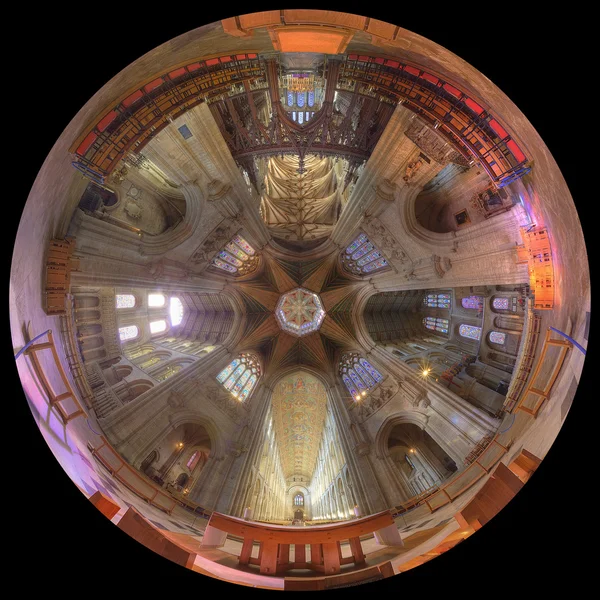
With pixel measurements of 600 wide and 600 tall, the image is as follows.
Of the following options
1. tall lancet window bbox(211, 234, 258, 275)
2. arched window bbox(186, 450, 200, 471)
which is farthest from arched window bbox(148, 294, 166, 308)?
arched window bbox(186, 450, 200, 471)

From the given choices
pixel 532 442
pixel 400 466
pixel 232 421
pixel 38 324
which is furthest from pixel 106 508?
pixel 400 466

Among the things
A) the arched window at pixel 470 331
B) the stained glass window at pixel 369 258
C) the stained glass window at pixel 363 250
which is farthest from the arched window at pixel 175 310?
the arched window at pixel 470 331

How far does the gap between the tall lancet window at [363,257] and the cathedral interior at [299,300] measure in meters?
0.12

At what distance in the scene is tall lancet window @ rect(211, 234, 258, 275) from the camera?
33.4ft

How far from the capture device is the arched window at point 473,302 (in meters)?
10.6

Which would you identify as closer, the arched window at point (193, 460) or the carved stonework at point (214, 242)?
the arched window at point (193, 460)

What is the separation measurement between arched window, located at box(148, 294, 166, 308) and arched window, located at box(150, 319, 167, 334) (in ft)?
2.35

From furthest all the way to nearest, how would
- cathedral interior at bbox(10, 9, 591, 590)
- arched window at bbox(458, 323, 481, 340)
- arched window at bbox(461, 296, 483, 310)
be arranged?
arched window at bbox(461, 296, 483, 310)
arched window at bbox(458, 323, 481, 340)
cathedral interior at bbox(10, 9, 591, 590)

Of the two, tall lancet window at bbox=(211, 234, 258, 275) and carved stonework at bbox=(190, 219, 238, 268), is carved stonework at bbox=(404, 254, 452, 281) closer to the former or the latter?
carved stonework at bbox=(190, 219, 238, 268)

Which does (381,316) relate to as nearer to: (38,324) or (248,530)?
(248,530)

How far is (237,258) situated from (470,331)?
9.55 metres

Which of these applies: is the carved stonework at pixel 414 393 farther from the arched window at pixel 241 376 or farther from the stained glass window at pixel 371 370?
the arched window at pixel 241 376

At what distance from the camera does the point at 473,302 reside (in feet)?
35.8

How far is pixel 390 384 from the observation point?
984 centimetres
